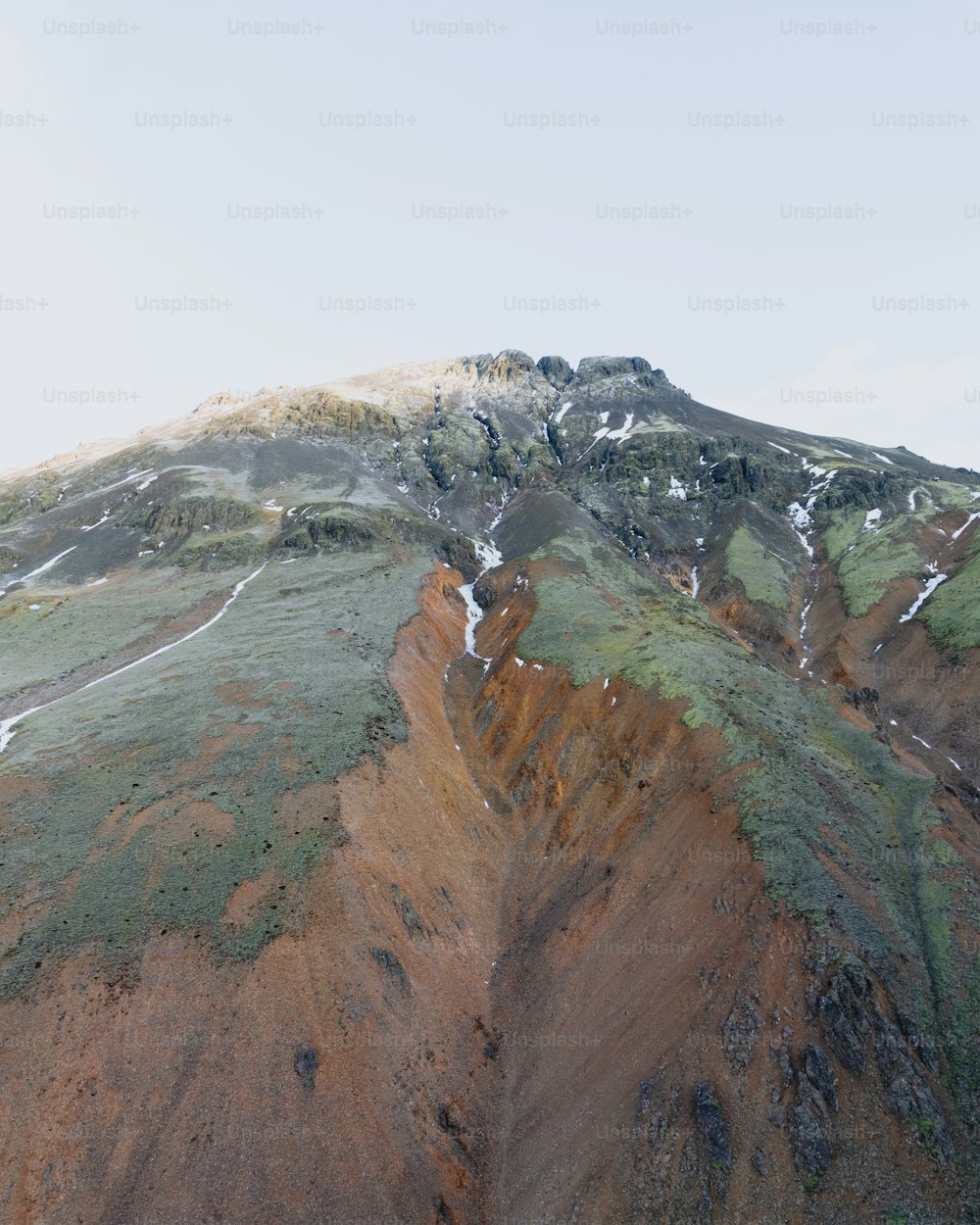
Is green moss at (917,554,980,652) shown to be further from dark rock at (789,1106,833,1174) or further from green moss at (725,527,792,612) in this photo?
dark rock at (789,1106,833,1174)

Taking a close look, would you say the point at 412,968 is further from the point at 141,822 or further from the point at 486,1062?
the point at 141,822

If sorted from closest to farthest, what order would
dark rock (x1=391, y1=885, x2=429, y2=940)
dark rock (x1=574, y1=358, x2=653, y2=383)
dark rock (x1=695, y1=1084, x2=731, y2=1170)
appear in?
dark rock (x1=695, y1=1084, x2=731, y2=1170) → dark rock (x1=391, y1=885, x2=429, y2=940) → dark rock (x1=574, y1=358, x2=653, y2=383)

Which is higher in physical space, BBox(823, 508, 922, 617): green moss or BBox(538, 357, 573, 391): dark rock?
BBox(538, 357, 573, 391): dark rock

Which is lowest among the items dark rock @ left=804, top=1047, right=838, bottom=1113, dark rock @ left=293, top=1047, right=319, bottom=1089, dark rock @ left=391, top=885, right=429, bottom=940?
dark rock @ left=391, top=885, right=429, bottom=940

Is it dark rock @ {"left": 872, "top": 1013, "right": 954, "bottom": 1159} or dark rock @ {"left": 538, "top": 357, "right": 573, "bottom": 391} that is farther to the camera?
dark rock @ {"left": 538, "top": 357, "right": 573, "bottom": 391}

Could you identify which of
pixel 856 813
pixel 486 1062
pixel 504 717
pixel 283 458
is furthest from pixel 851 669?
pixel 283 458

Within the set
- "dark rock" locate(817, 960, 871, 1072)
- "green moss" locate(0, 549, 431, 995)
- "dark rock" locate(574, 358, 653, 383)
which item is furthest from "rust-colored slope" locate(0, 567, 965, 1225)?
"dark rock" locate(574, 358, 653, 383)

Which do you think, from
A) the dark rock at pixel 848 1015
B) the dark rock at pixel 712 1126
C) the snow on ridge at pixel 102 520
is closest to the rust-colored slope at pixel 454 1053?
the dark rock at pixel 712 1126
